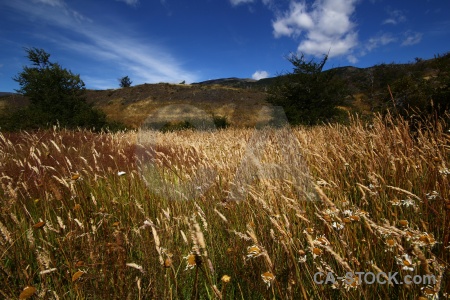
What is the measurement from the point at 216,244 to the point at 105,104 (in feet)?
153

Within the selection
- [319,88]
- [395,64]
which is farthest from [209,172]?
[395,64]

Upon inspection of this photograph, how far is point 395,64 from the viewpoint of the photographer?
40.7 m

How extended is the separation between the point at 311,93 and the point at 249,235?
583 inches

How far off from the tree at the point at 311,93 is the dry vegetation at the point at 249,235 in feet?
36.9

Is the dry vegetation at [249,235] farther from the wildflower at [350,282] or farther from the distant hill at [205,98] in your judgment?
the distant hill at [205,98]

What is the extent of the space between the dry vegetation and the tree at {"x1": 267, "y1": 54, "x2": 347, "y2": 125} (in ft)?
36.9

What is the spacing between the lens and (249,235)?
4.00 ft

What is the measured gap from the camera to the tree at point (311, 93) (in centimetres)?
1399

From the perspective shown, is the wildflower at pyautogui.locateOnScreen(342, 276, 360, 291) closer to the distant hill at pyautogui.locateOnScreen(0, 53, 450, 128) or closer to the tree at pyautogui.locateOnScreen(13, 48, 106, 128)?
the tree at pyautogui.locateOnScreen(13, 48, 106, 128)

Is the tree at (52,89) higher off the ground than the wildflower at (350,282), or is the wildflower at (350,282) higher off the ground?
the tree at (52,89)

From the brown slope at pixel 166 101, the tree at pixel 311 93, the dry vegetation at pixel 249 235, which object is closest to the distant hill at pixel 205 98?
the brown slope at pixel 166 101

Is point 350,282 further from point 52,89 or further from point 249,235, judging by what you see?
point 52,89

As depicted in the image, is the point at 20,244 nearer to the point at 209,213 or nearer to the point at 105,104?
the point at 209,213

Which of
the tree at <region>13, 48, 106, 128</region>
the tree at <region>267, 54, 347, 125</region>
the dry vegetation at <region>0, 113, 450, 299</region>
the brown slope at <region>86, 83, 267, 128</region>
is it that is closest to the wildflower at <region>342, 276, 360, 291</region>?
the dry vegetation at <region>0, 113, 450, 299</region>
